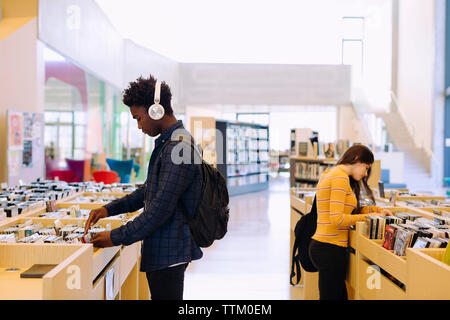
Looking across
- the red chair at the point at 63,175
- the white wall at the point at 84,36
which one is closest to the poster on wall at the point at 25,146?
the red chair at the point at 63,175

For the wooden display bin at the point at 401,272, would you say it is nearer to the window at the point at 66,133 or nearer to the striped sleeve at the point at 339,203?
the striped sleeve at the point at 339,203

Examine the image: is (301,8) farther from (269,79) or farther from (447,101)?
(447,101)

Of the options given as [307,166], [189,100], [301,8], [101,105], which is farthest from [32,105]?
[301,8]

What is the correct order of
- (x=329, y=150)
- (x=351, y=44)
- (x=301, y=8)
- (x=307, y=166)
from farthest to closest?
1. (x=351, y=44)
2. (x=301, y=8)
3. (x=307, y=166)
4. (x=329, y=150)

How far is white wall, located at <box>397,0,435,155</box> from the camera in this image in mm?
12250

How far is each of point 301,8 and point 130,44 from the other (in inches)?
257

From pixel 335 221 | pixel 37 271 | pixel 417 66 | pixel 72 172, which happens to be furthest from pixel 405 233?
pixel 417 66

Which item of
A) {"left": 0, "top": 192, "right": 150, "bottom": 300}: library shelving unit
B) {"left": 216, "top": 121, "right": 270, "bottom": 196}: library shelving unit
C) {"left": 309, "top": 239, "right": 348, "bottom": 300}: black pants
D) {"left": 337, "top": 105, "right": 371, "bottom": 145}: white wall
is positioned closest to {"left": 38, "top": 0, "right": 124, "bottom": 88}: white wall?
{"left": 216, "top": 121, "right": 270, "bottom": 196}: library shelving unit

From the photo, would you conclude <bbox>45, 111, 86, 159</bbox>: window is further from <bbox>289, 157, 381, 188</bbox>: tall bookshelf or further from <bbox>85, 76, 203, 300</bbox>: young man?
<bbox>85, 76, 203, 300</bbox>: young man

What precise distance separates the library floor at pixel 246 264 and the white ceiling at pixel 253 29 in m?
8.50

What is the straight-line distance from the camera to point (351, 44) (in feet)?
57.4

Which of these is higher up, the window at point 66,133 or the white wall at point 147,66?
the white wall at point 147,66

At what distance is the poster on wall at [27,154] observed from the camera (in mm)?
6000

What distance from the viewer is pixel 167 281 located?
5.59 ft
